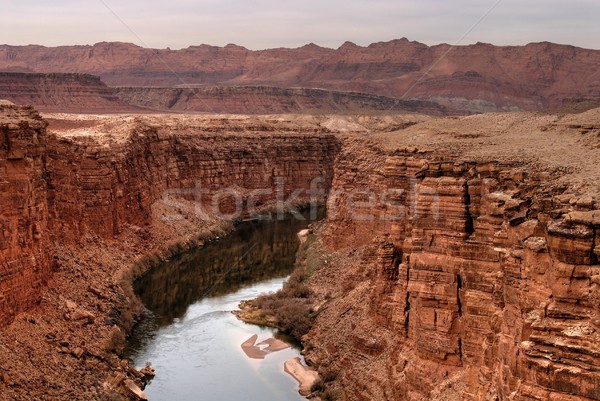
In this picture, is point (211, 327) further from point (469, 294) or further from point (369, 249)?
point (469, 294)

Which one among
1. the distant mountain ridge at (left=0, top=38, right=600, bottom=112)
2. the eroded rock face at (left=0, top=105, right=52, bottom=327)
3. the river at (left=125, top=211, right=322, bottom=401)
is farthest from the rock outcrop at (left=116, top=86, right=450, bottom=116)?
the eroded rock face at (left=0, top=105, right=52, bottom=327)

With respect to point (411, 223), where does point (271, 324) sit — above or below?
below

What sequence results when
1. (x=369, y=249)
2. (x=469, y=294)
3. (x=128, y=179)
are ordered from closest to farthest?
(x=469, y=294), (x=369, y=249), (x=128, y=179)

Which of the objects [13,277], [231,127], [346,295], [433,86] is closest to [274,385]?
[346,295]

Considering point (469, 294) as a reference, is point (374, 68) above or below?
above

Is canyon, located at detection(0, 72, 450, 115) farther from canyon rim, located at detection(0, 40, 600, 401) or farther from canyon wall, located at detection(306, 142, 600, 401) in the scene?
canyon wall, located at detection(306, 142, 600, 401)

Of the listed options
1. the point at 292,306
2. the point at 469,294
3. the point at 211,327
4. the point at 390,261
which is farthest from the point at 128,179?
the point at 469,294

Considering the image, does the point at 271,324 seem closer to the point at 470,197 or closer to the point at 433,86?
the point at 470,197
